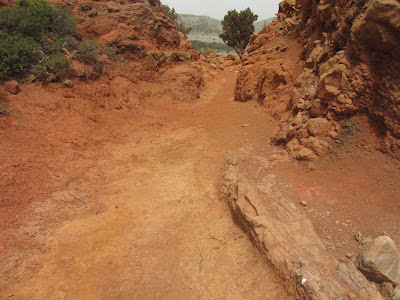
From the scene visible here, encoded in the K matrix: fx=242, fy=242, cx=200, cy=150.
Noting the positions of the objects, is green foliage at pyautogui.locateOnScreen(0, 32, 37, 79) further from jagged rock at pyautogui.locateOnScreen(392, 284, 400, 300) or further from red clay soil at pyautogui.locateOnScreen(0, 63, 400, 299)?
jagged rock at pyautogui.locateOnScreen(392, 284, 400, 300)

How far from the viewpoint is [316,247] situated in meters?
2.97

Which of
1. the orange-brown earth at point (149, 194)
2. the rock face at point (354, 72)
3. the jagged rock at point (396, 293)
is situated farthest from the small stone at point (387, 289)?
the rock face at point (354, 72)

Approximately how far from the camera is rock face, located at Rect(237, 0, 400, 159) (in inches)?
152

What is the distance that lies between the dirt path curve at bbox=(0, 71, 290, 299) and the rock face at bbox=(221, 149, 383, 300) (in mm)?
200

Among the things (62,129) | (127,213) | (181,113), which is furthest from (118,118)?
(127,213)

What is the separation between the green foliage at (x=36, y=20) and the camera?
7605 millimetres

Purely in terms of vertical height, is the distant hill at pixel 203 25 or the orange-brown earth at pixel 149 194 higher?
the distant hill at pixel 203 25

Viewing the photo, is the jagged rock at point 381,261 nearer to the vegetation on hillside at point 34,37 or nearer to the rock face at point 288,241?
the rock face at point 288,241

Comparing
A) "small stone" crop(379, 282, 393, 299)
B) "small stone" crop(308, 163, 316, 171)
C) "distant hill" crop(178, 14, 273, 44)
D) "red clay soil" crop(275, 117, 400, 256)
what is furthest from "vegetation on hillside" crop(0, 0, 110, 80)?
"distant hill" crop(178, 14, 273, 44)

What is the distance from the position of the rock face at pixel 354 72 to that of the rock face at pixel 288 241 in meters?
1.43

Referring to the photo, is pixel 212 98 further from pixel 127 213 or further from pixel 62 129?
pixel 127 213

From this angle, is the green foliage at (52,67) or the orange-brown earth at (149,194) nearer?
the orange-brown earth at (149,194)

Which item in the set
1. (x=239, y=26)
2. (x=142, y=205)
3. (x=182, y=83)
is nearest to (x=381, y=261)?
(x=142, y=205)

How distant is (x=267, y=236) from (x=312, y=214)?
870mm
